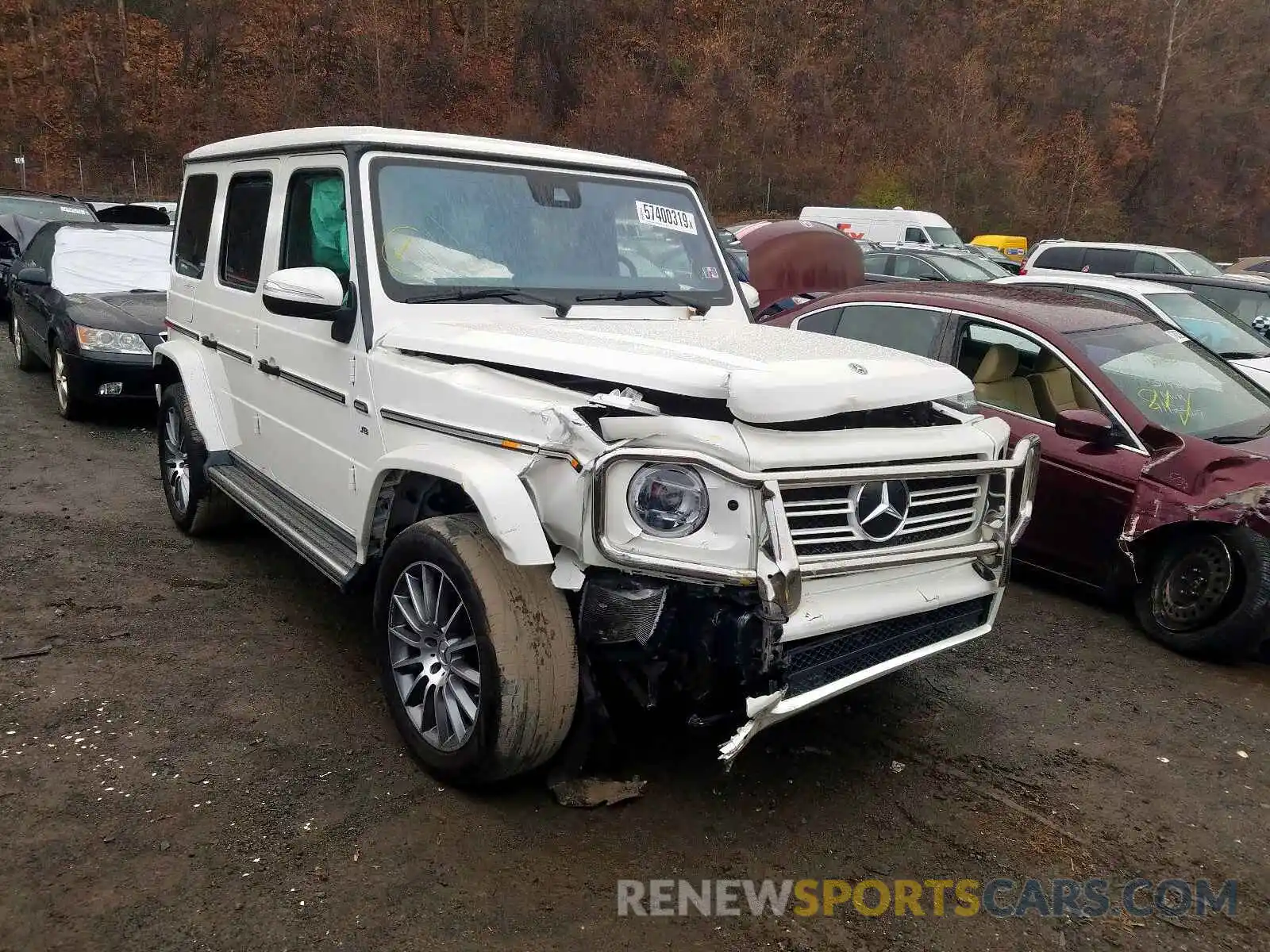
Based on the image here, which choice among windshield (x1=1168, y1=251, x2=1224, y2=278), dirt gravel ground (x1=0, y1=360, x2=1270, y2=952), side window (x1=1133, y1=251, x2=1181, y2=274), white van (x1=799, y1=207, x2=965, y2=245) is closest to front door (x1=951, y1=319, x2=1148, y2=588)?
dirt gravel ground (x1=0, y1=360, x2=1270, y2=952)

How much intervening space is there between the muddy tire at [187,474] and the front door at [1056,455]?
4.11m

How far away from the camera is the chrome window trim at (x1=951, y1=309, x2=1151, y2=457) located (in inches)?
187

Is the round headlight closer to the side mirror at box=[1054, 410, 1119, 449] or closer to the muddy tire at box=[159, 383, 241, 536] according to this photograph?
the side mirror at box=[1054, 410, 1119, 449]

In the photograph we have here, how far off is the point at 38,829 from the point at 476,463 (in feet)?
5.46

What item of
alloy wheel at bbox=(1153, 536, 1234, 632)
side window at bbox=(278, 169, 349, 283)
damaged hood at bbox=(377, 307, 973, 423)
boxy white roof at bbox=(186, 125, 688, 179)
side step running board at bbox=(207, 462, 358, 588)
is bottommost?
alloy wheel at bbox=(1153, 536, 1234, 632)

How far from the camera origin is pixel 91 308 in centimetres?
797

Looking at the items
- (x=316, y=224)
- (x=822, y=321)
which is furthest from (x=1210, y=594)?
(x=316, y=224)

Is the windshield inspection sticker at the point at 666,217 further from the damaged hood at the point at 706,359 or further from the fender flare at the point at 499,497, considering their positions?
the fender flare at the point at 499,497

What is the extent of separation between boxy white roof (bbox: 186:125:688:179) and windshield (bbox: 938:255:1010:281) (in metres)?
12.8

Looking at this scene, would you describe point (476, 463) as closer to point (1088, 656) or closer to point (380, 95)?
point (1088, 656)

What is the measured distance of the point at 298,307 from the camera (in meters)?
3.48

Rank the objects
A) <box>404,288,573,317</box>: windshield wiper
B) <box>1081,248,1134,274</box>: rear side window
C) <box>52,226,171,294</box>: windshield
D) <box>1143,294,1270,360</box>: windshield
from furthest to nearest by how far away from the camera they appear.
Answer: <box>1081,248,1134,274</box>: rear side window → <box>52,226,171,294</box>: windshield → <box>1143,294,1270,360</box>: windshield → <box>404,288,573,317</box>: windshield wiper

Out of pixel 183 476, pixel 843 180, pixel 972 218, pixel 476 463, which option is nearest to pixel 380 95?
pixel 843 180

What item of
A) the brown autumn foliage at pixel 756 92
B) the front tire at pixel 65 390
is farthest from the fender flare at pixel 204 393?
the brown autumn foliage at pixel 756 92
